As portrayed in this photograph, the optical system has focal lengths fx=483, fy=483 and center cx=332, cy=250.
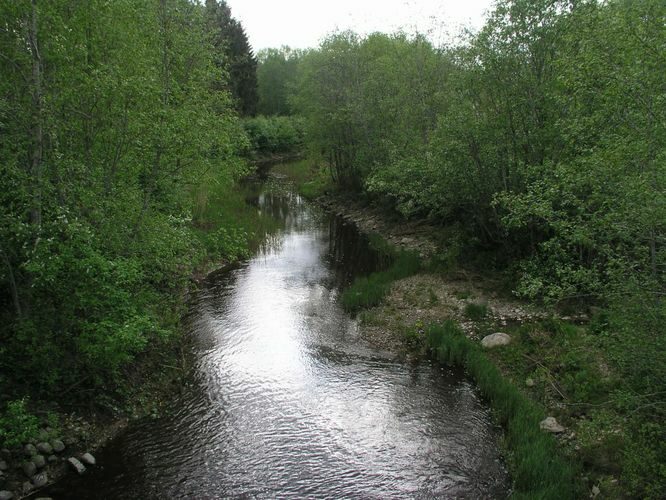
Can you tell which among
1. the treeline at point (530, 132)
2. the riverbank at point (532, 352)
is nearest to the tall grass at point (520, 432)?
the riverbank at point (532, 352)

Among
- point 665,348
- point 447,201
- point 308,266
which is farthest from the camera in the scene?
point 308,266

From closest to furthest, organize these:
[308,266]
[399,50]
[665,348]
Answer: [665,348]
[308,266]
[399,50]

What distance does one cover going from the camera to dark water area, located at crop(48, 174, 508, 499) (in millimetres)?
10102

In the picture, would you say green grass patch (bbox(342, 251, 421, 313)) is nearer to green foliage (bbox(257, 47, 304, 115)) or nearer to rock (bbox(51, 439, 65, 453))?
rock (bbox(51, 439, 65, 453))

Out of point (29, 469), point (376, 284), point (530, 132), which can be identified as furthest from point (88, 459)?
point (530, 132)

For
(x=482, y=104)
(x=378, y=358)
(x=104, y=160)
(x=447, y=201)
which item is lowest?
(x=378, y=358)

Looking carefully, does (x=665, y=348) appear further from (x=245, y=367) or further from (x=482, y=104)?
(x=482, y=104)

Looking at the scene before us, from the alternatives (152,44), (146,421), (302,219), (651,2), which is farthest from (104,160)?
(302,219)

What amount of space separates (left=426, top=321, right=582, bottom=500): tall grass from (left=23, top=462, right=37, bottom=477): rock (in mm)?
9728

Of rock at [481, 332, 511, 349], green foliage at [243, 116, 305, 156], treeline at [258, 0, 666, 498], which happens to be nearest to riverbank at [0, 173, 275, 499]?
rock at [481, 332, 511, 349]

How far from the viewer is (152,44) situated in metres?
13.7

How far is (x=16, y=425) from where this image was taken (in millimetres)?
9688

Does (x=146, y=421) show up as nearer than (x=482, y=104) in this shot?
Yes

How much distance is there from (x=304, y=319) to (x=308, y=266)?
7386 mm
